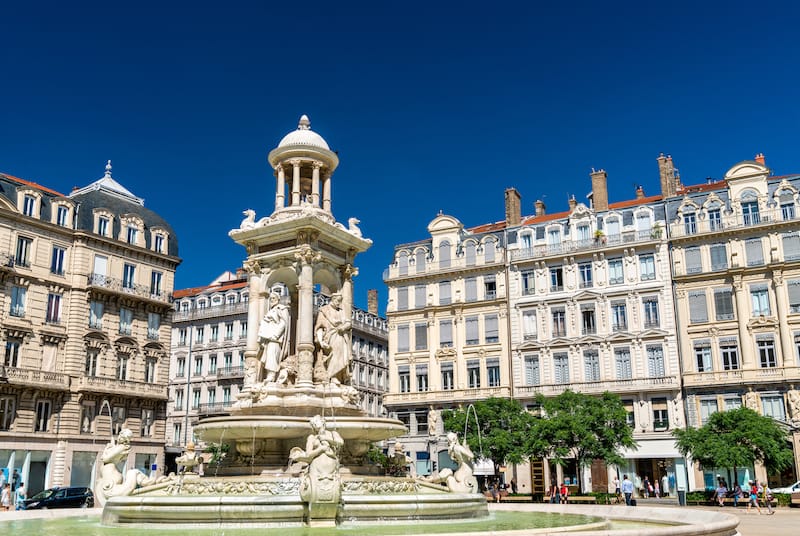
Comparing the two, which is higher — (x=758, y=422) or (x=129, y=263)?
(x=129, y=263)

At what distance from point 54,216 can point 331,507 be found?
139 feet

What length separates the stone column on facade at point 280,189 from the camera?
808 inches

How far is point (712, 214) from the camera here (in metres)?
53.8

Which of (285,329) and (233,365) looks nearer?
(285,329)

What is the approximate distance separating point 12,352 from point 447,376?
94.5 feet

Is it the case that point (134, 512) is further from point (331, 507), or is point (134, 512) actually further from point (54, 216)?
point (54, 216)

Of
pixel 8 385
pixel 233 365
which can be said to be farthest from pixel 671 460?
pixel 8 385

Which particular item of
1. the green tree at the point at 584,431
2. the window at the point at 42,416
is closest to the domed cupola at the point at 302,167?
the green tree at the point at 584,431

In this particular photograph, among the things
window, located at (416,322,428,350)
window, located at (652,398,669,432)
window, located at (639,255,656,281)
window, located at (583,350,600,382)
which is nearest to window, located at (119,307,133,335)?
window, located at (416,322,428,350)

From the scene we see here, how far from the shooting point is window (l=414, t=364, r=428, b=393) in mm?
59347

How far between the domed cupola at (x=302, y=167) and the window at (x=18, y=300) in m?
31.9

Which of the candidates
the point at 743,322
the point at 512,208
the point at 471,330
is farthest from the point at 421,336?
the point at 743,322

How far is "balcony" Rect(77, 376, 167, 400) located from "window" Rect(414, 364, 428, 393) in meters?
18.0

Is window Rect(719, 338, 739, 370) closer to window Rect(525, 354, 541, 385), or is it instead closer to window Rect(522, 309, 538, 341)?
window Rect(525, 354, 541, 385)
